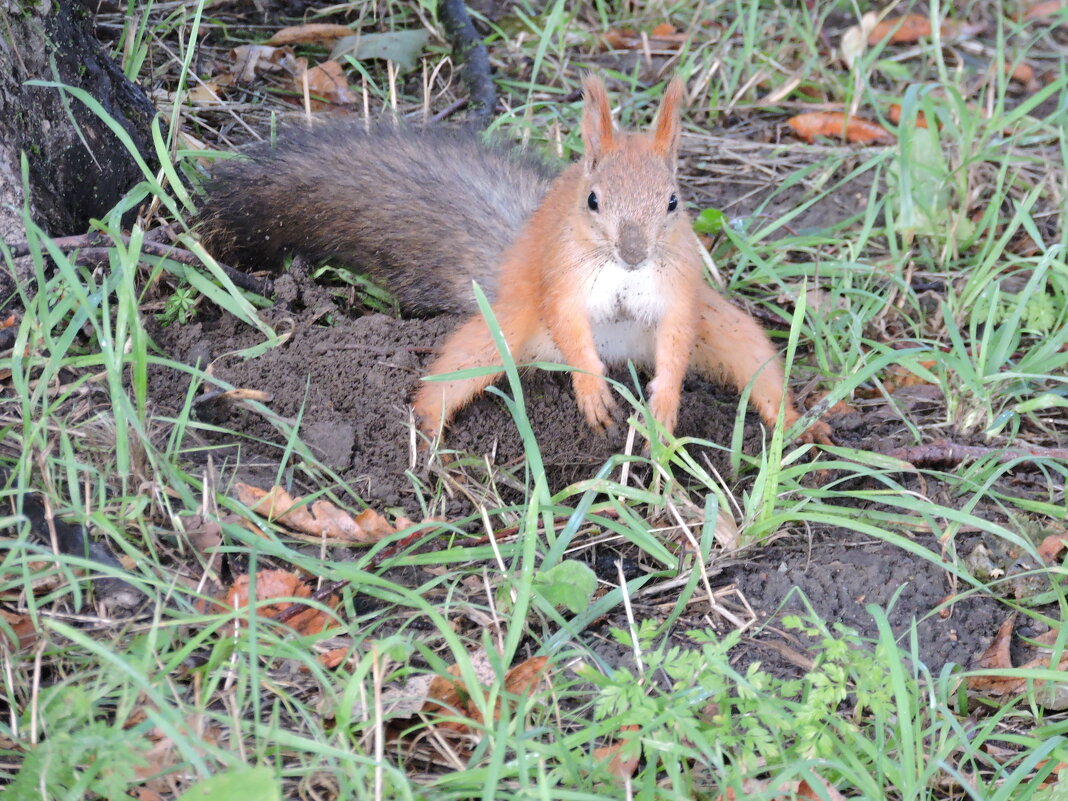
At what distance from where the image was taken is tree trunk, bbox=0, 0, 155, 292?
2.65 metres

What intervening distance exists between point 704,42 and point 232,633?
3227mm

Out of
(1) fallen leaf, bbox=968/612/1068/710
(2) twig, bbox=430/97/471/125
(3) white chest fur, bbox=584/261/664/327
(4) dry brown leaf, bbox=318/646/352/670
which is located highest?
(2) twig, bbox=430/97/471/125

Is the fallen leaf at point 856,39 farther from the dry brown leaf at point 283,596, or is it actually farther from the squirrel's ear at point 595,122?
the dry brown leaf at point 283,596

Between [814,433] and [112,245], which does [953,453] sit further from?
[112,245]

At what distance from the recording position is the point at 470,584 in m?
2.22

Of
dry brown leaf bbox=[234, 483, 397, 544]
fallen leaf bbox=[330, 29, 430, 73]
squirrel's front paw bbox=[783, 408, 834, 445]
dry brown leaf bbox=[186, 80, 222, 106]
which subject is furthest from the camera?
fallen leaf bbox=[330, 29, 430, 73]

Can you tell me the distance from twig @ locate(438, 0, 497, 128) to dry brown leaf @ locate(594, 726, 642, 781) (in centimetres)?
229

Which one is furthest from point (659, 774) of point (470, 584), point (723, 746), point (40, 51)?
point (40, 51)

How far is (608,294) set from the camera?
2.66 metres

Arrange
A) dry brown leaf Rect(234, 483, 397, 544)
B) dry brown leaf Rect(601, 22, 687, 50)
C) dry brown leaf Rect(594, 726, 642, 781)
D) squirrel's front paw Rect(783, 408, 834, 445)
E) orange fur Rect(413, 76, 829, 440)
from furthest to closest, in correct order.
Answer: dry brown leaf Rect(601, 22, 687, 50) → squirrel's front paw Rect(783, 408, 834, 445) → orange fur Rect(413, 76, 829, 440) → dry brown leaf Rect(234, 483, 397, 544) → dry brown leaf Rect(594, 726, 642, 781)

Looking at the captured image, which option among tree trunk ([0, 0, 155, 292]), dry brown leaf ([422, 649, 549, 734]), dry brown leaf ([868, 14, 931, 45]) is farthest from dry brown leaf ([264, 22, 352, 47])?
dry brown leaf ([422, 649, 549, 734])

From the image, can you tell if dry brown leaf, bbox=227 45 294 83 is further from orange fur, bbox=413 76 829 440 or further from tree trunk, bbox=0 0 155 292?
orange fur, bbox=413 76 829 440

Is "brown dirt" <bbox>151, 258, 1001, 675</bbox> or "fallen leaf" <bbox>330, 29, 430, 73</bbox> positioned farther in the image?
"fallen leaf" <bbox>330, 29, 430, 73</bbox>

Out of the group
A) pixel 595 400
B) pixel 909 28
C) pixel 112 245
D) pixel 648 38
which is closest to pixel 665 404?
pixel 595 400
